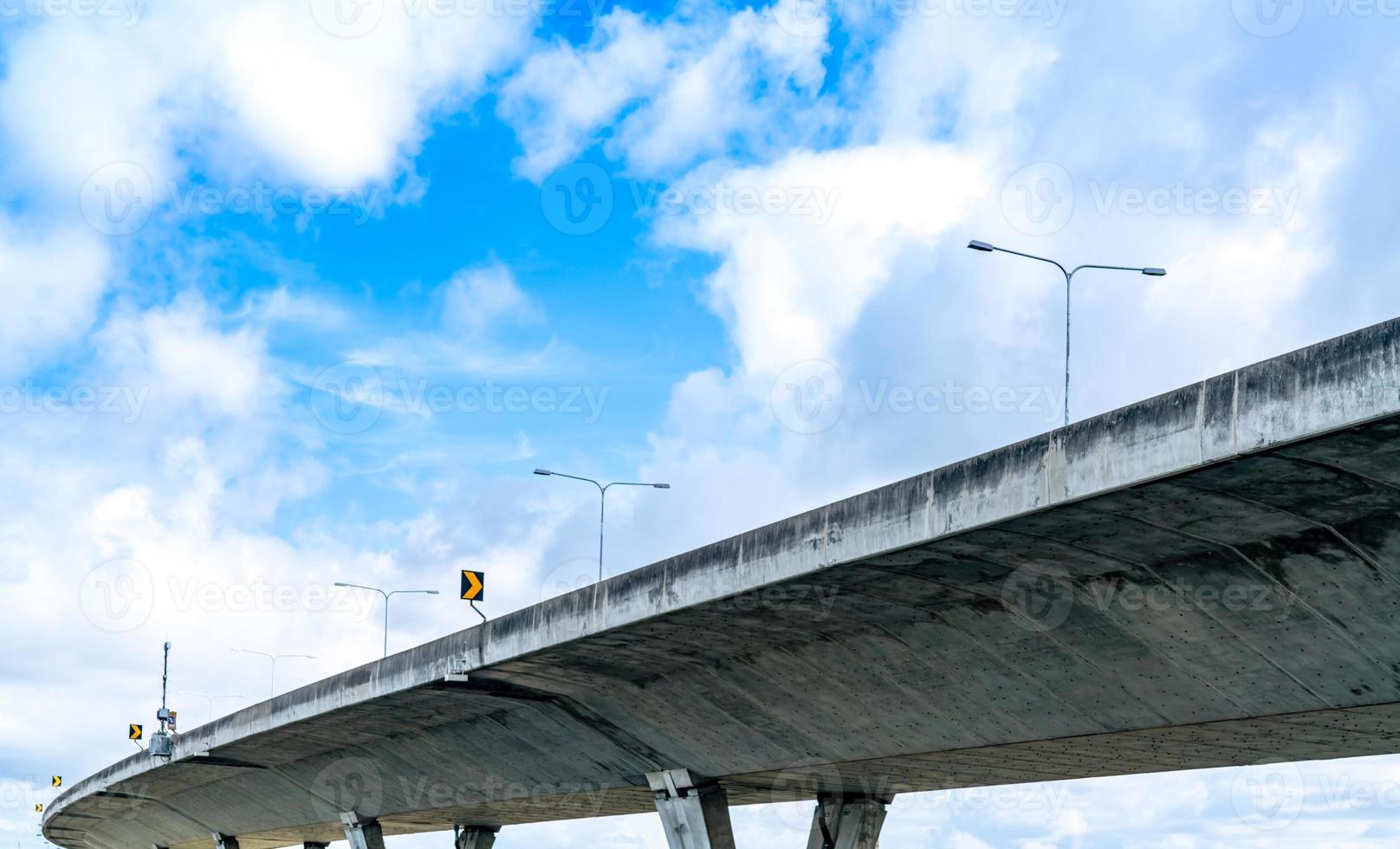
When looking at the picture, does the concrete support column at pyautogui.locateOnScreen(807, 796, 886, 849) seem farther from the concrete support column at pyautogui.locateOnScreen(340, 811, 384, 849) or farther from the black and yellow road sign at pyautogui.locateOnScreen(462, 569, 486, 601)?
the concrete support column at pyautogui.locateOnScreen(340, 811, 384, 849)

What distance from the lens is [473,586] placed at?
3422 cm

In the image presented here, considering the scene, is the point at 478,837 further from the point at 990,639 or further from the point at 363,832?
the point at 990,639

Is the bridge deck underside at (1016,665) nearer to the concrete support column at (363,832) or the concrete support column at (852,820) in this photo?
the concrete support column at (852,820)

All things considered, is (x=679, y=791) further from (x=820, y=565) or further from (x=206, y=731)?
(x=206, y=731)

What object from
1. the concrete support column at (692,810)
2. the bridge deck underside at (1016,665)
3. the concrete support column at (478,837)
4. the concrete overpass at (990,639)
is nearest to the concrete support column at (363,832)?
the concrete support column at (478,837)

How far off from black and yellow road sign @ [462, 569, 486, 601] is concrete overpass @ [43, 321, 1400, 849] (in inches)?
51.0

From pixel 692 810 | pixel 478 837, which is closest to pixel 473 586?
pixel 692 810

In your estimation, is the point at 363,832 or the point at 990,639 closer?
the point at 990,639

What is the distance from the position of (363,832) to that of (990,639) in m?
A: 38.6

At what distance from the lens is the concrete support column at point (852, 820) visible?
128 feet

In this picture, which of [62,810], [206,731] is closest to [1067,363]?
[206,731]

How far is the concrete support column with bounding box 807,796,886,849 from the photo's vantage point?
39.1 m

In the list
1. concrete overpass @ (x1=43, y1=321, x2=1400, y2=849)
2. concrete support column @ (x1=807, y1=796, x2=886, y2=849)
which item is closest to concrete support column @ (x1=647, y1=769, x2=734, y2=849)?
concrete overpass @ (x1=43, y1=321, x2=1400, y2=849)

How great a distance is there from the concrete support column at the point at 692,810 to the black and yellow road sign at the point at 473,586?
6463mm
